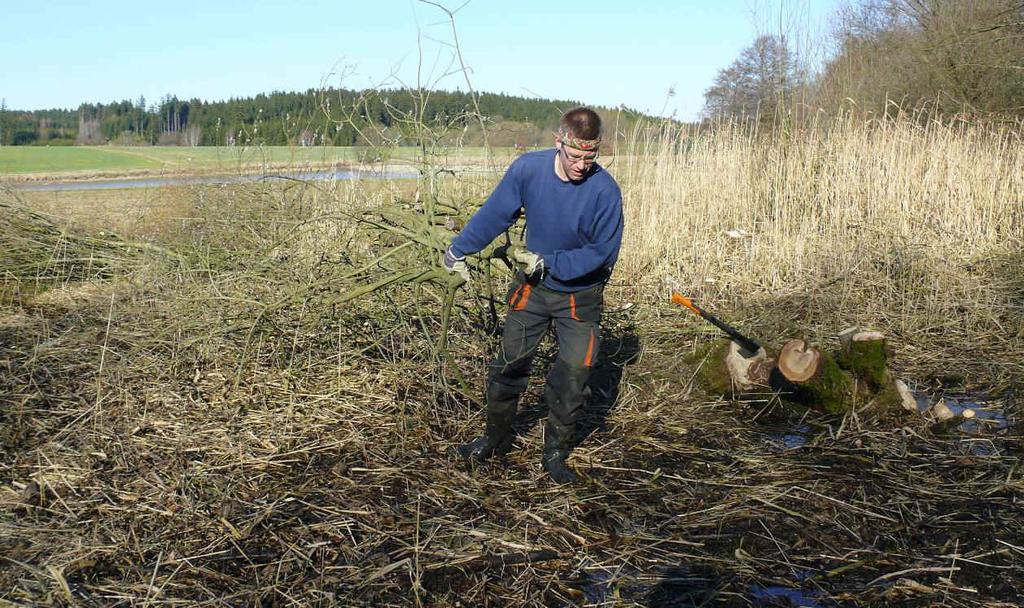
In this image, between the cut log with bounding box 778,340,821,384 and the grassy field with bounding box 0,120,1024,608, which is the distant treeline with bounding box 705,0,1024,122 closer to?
the grassy field with bounding box 0,120,1024,608

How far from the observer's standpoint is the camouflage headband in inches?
136

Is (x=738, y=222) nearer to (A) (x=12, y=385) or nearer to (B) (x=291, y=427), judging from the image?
(B) (x=291, y=427)

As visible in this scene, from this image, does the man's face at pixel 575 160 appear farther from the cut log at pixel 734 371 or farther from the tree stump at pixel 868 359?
the tree stump at pixel 868 359

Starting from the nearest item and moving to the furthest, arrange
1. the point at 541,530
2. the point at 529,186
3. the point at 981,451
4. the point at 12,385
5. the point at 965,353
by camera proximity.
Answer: the point at 541,530
the point at 529,186
the point at 981,451
the point at 12,385
the point at 965,353

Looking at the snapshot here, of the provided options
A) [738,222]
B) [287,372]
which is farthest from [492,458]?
[738,222]

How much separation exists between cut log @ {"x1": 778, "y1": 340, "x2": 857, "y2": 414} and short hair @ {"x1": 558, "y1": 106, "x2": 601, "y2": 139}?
2.19 meters

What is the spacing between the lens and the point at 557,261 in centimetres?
365

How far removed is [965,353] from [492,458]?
12.3 feet

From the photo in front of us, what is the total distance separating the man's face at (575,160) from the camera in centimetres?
348

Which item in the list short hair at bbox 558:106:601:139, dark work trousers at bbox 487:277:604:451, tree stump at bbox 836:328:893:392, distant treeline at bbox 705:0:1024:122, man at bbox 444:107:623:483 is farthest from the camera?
distant treeline at bbox 705:0:1024:122

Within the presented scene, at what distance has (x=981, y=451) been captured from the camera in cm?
422

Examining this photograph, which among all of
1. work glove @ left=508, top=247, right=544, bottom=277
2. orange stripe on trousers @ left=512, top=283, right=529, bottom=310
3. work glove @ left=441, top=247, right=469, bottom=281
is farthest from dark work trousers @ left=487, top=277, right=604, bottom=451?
work glove @ left=441, top=247, right=469, bottom=281

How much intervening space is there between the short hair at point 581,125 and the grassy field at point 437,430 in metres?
1.37

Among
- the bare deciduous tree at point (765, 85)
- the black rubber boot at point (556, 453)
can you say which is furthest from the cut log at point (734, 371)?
the bare deciduous tree at point (765, 85)
